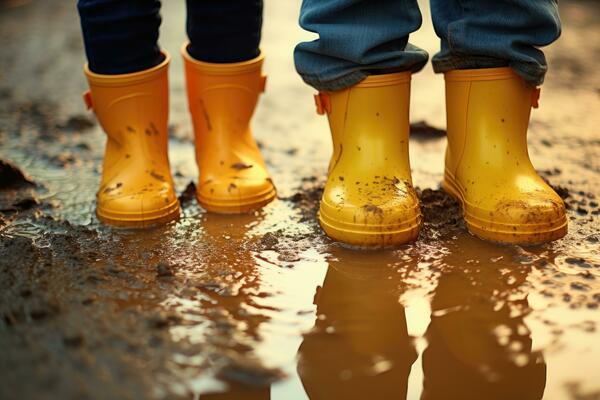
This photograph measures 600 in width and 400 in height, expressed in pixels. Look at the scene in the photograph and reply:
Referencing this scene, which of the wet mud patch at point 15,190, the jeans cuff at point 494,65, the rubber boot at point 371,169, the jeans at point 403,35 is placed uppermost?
the jeans at point 403,35

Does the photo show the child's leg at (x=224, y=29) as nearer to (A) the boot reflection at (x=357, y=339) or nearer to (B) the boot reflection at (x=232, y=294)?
(B) the boot reflection at (x=232, y=294)

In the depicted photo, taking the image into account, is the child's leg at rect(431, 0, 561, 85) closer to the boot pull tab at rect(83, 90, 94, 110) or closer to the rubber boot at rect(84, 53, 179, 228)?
the rubber boot at rect(84, 53, 179, 228)

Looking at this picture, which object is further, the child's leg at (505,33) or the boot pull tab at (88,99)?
the boot pull tab at (88,99)

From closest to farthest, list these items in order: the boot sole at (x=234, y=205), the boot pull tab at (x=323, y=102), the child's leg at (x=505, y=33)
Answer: the child's leg at (x=505, y=33) < the boot pull tab at (x=323, y=102) < the boot sole at (x=234, y=205)

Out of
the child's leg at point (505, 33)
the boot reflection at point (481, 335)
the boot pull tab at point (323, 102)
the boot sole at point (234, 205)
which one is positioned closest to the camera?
the boot reflection at point (481, 335)

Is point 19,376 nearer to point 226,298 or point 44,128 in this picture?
point 226,298

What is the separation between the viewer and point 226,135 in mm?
1790

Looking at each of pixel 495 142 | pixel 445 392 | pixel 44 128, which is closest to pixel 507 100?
pixel 495 142

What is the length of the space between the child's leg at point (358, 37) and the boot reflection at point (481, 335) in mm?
425

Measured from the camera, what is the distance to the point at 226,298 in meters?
1.34

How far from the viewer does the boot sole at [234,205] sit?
1729 millimetres

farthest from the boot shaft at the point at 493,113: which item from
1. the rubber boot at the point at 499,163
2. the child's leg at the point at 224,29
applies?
the child's leg at the point at 224,29

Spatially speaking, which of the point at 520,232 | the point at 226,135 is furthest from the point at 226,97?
the point at 520,232

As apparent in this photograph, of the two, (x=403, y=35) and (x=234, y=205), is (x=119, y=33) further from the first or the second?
(x=403, y=35)
